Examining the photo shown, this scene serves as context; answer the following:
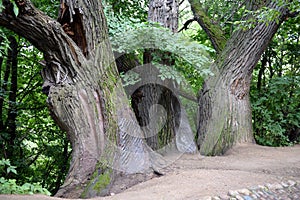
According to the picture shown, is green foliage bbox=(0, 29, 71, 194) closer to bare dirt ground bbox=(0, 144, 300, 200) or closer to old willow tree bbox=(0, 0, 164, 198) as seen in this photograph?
old willow tree bbox=(0, 0, 164, 198)

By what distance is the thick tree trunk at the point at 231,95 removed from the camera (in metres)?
5.55

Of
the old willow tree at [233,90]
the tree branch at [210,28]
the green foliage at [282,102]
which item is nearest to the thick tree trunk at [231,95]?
the old willow tree at [233,90]

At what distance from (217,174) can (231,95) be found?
2.49 meters

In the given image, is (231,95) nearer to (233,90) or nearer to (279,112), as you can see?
(233,90)

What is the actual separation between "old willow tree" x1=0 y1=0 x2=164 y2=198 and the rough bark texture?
74.1 inches

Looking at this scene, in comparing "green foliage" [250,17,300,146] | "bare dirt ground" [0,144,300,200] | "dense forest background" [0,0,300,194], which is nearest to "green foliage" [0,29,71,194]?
"dense forest background" [0,0,300,194]

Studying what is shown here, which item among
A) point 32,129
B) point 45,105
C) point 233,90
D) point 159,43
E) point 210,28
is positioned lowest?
point 32,129

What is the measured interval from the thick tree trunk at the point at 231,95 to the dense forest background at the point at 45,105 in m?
0.37

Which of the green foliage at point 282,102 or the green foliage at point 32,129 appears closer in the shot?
the green foliage at point 282,102

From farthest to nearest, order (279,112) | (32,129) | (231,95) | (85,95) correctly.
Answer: (32,129) → (279,112) → (231,95) → (85,95)

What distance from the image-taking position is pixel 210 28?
7.01 meters

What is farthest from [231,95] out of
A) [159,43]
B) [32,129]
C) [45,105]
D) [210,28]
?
[32,129]

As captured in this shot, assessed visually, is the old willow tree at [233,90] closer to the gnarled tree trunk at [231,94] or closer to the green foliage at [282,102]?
the gnarled tree trunk at [231,94]

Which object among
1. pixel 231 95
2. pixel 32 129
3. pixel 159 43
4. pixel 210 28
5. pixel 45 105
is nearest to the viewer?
pixel 159 43
